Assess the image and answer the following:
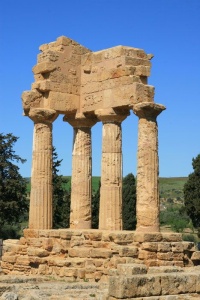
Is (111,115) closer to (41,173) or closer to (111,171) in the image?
(111,171)

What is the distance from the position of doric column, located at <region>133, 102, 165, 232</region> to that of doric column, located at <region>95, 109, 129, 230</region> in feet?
4.92

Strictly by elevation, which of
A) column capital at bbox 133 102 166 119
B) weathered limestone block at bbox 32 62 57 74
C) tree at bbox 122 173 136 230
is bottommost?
tree at bbox 122 173 136 230

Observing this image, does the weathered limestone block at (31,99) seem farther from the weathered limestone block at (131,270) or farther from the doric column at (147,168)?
the weathered limestone block at (131,270)

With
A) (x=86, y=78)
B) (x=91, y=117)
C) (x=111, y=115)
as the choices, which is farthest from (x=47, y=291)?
(x=86, y=78)

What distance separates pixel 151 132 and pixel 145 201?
2854 millimetres

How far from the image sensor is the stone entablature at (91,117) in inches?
928

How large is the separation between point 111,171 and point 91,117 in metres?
3.37

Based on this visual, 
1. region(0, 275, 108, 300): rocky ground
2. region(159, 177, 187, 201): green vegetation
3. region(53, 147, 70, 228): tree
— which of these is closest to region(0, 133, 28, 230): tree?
region(53, 147, 70, 228): tree

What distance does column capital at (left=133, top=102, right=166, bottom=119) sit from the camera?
23.3 meters

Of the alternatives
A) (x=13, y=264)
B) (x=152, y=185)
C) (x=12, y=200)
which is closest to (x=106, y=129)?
(x=152, y=185)

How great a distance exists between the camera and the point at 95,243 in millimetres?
22516

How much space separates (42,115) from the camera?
25375mm

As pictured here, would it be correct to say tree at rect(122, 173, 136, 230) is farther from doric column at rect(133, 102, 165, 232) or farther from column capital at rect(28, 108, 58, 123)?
doric column at rect(133, 102, 165, 232)

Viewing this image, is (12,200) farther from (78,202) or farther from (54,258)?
(54,258)
